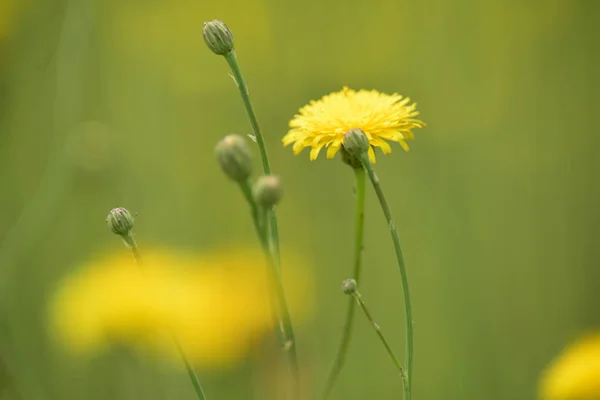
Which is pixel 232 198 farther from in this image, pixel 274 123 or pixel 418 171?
pixel 418 171

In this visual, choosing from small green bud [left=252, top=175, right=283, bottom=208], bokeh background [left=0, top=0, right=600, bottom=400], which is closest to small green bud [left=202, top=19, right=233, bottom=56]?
small green bud [left=252, top=175, right=283, bottom=208]

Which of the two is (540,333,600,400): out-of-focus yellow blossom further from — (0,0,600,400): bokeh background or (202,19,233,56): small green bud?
(202,19,233,56): small green bud

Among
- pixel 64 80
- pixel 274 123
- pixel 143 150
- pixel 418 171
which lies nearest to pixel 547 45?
pixel 418 171

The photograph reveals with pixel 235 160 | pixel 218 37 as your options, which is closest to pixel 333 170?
pixel 218 37

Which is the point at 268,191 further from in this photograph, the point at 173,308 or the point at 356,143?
the point at 173,308

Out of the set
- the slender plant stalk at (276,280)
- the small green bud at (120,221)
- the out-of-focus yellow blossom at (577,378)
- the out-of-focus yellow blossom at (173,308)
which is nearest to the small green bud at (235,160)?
the slender plant stalk at (276,280)
